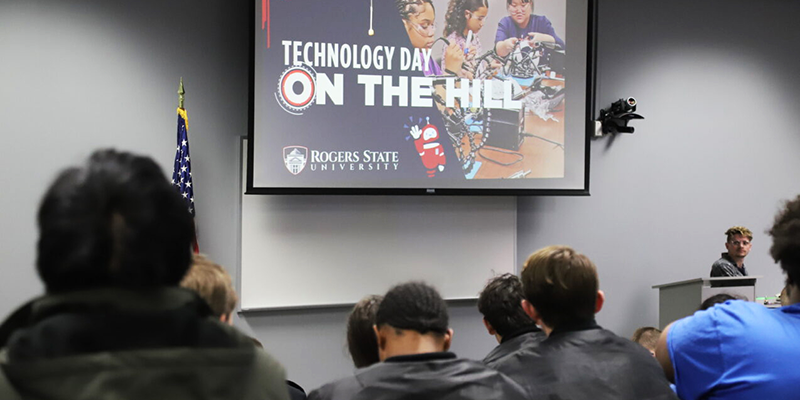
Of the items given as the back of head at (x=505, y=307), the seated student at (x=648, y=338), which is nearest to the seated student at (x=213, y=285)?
the back of head at (x=505, y=307)

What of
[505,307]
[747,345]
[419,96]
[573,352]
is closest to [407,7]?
[419,96]

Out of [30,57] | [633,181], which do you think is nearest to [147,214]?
[30,57]

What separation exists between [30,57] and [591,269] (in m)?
3.77

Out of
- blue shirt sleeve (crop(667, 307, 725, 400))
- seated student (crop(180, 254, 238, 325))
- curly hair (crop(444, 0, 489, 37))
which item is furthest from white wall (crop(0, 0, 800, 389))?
blue shirt sleeve (crop(667, 307, 725, 400))

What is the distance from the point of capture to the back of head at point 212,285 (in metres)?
1.37

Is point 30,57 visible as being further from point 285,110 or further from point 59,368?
point 59,368

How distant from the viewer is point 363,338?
6.35 feet

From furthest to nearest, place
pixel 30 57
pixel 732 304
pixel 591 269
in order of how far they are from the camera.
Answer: pixel 30 57 < pixel 591 269 < pixel 732 304

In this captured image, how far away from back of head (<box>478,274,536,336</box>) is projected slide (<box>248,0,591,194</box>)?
228cm

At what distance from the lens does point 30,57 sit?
407 centimetres

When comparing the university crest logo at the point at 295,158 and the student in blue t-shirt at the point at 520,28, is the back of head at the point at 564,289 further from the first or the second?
the student in blue t-shirt at the point at 520,28

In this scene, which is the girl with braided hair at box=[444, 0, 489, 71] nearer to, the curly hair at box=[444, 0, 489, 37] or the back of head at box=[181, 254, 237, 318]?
the curly hair at box=[444, 0, 489, 37]

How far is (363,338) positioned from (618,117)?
153 inches

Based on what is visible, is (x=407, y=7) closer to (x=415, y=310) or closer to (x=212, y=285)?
(x=415, y=310)
